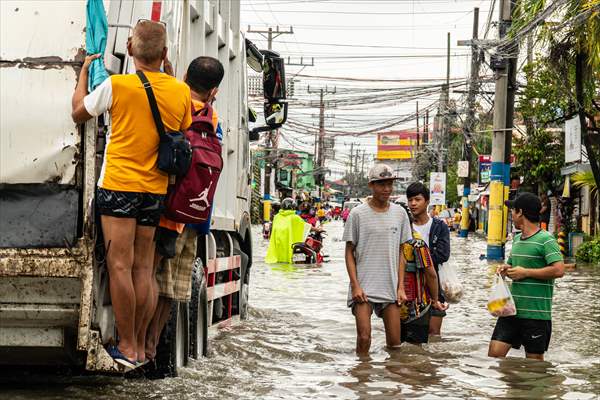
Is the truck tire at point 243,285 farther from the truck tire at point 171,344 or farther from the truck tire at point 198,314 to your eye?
the truck tire at point 171,344

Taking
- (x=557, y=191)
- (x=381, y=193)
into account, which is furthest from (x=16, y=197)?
(x=557, y=191)

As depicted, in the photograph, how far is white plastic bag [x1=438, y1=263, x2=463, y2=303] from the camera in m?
9.69

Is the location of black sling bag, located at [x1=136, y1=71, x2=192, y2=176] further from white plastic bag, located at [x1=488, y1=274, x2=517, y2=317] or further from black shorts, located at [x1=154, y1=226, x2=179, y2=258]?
white plastic bag, located at [x1=488, y1=274, x2=517, y2=317]

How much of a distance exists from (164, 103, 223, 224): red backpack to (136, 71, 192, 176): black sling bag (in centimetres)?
18

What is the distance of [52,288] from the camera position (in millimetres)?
5867

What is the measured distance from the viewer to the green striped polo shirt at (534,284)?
815cm

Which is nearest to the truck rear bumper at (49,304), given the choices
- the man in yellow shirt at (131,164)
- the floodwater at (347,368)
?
the man in yellow shirt at (131,164)

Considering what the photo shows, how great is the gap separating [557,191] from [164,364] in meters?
31.3

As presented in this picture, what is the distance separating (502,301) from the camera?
8.12 m

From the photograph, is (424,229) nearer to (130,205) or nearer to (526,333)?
(526,333)

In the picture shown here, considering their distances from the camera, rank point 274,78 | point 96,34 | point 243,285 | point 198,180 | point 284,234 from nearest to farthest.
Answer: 1. point 96,34
2. point 198,180
3. point 243,285
4. point 274,78
5. point 284,234

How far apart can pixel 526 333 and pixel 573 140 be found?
1964cm

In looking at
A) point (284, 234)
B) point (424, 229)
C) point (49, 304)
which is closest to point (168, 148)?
point (49, 304)

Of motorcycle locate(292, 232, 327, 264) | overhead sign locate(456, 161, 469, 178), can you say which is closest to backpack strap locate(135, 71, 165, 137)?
motorcycle locate(292, 232, 327, 264)
